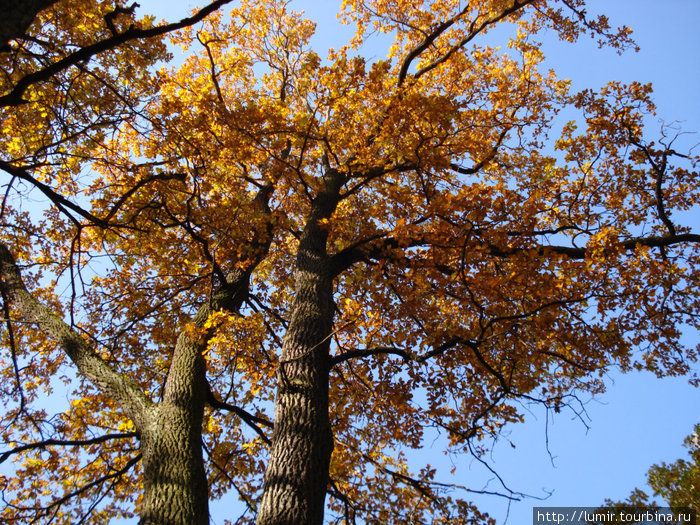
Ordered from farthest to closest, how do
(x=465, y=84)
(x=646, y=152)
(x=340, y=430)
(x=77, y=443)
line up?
(x=465, y=84) < (x=340, y=430) < (x=646, y=152) < (x=77, y=443)

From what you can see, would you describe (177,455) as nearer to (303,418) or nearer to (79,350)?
(303,418)

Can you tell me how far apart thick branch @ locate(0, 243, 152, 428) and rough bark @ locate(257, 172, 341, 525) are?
5.47 ft

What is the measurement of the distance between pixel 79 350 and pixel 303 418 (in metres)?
2.95

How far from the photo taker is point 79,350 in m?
4.90

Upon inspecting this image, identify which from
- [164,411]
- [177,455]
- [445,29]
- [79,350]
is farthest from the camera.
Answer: [445,29]

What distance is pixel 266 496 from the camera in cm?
367

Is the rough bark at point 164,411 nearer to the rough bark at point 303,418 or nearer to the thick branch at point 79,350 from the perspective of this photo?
the thick branch at point 79,350

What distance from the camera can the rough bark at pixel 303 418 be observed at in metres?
3.62

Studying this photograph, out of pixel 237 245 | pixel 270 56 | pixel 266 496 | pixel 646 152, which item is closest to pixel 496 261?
pixel 646 152

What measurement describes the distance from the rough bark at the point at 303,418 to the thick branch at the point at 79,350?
5.47 ft

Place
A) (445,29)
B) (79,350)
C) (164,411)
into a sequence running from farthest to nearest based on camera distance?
(445,29) → (79,350) → (164,411)

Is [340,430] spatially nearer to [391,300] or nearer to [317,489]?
[391,300]

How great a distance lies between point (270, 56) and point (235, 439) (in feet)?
34.5

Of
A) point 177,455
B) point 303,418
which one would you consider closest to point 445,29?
point 303,418
